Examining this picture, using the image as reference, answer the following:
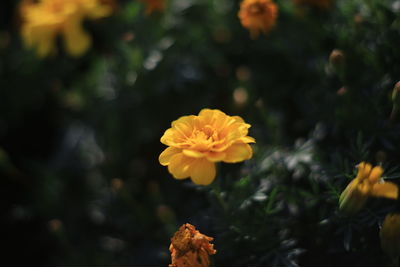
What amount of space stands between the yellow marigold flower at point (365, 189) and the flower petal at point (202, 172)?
0.29 m

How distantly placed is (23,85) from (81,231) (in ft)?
2.31

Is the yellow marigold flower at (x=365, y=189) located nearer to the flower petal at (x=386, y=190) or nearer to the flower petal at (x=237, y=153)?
the flower petal at (x=386, y=190)

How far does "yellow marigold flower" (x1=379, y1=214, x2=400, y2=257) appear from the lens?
0.85m

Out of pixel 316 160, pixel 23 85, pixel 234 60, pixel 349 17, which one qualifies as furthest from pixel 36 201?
A: pixel 349 17

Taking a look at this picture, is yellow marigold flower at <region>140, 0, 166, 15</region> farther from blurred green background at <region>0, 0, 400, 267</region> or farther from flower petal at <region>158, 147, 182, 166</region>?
flower petal at <region>158, 147, 182, 166</region>

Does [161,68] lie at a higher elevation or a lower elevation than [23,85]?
lower

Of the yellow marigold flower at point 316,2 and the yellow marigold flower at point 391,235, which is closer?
the yellow marigold flower at point 391,235

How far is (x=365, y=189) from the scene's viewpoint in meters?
0.86

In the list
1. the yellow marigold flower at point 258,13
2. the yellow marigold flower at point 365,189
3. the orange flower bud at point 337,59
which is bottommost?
the yellow marigold flower at point 365,189

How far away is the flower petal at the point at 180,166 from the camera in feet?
2.93

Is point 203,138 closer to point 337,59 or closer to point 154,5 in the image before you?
point 337,59

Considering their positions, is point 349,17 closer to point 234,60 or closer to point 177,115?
point 234,60

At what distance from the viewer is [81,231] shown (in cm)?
166

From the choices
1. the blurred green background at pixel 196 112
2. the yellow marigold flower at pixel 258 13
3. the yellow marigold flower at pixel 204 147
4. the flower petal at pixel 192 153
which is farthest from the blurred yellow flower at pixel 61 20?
the flower petal at pixel 192 153
